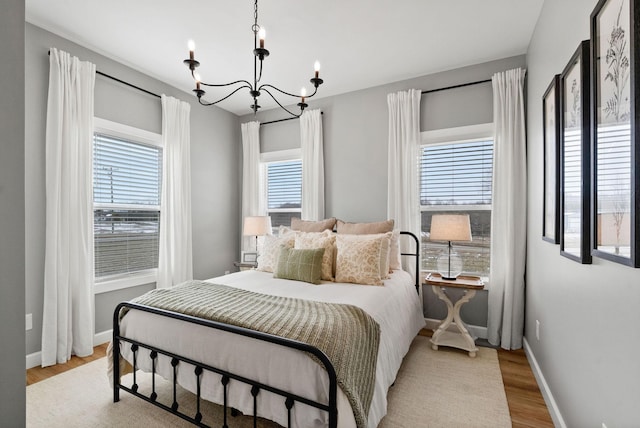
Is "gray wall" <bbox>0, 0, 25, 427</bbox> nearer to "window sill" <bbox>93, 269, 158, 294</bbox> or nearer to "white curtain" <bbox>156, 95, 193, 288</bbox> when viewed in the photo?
"window sill" <bbox>93, 269, 158, 294</bbox>

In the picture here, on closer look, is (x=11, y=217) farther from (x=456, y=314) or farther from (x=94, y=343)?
(x=456, y=314)

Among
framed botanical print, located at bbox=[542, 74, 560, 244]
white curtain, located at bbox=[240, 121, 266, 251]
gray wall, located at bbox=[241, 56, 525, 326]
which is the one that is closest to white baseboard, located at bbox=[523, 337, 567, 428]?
gray wall, located at bbox=[241, 56, 525, 326]

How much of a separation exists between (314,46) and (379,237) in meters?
1.89

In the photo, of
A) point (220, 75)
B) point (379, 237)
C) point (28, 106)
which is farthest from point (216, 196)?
point (379, 237)

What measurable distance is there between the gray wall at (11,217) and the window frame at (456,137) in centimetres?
329

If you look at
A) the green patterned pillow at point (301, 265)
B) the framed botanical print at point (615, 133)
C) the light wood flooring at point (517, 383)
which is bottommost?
the light wood flooring at point (517, 383)

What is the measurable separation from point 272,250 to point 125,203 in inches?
66.5

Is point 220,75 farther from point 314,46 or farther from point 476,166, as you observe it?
point 476,166

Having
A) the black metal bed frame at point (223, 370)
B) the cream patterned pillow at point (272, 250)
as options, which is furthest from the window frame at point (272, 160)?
the black metal bed frame at point (223, 370)

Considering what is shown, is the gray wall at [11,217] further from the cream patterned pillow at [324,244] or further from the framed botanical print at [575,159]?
the cream patterned pillow at [324,244]

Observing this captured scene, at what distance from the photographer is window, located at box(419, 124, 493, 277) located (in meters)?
3.31

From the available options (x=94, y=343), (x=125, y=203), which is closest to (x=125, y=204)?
(x=125, y=203)

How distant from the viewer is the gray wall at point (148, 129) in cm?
261

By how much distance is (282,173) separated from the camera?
457cm
